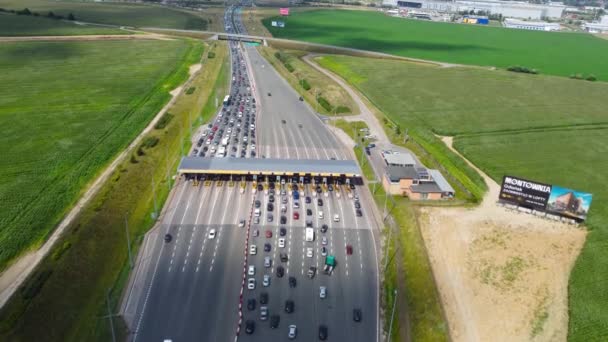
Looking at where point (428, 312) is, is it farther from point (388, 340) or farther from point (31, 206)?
point (31, 206)

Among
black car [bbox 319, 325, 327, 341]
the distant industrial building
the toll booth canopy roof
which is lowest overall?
black car [bbox 319, 325, 327, 341]

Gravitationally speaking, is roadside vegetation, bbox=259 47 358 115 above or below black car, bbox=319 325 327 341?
above

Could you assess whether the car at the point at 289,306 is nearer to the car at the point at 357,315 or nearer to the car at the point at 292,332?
the car at the point at 292,332

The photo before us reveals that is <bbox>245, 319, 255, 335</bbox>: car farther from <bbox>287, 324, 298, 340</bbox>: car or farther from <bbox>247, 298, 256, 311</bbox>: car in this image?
<bbox>287, 324, 298, 340</bbox>: car

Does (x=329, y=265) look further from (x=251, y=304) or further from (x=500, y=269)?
(x=500, y=269)

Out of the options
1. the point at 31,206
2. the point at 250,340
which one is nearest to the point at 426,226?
the point at 250,340

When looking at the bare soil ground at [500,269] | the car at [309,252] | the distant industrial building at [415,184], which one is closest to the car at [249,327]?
the car at [309,252]

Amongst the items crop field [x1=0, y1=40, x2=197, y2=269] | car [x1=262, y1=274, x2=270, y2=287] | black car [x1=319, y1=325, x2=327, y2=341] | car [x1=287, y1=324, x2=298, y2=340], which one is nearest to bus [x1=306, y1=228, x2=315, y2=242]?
car [x1=262, y1=274, x2=270, y2=287]
